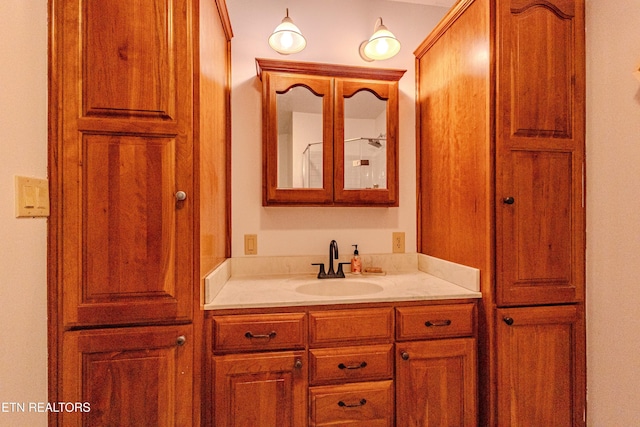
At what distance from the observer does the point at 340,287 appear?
1.62 metres

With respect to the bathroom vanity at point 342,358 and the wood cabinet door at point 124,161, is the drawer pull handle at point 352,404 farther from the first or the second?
the wood cabinet door at point 124,161

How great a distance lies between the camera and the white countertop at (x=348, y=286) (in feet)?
4.00

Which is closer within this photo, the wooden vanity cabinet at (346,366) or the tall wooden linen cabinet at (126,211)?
the tall wooden linen cabinet at (126,211)

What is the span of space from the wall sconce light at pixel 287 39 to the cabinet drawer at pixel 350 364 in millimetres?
1580

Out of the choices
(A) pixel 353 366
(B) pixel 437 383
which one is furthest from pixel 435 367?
(A) pixel 353 366

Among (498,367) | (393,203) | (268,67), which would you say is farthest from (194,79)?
(498,367)

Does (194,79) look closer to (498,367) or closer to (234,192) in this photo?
(234,192)

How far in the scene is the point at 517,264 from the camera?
1267mm

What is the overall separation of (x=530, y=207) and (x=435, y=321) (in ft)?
2.15

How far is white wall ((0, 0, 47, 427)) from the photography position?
0.83 metres

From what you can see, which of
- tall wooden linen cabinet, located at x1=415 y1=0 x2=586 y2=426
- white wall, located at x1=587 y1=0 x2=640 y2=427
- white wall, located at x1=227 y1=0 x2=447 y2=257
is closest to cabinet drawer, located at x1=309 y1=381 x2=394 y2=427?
tall wooden linen cabinet, located at x1=415 y1=0 x2=586 y2=426

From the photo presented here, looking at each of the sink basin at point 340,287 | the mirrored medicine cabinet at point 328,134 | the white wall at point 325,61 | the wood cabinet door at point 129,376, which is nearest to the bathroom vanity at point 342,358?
the wood cabinet door at point 129,376

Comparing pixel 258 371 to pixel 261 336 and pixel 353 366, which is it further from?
pixel 353 366

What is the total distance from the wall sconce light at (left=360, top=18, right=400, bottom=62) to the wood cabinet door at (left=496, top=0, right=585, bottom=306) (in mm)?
553
